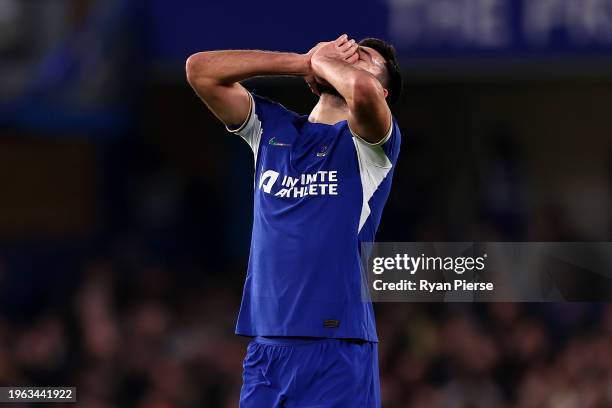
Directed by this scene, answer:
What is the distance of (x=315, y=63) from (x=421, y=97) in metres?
7.78

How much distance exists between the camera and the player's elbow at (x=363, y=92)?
4.53m

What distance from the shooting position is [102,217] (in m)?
12.6

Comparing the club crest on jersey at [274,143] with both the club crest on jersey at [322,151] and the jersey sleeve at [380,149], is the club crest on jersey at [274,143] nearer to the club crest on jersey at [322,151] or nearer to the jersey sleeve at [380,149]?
the club crest on jersey at [322,151]

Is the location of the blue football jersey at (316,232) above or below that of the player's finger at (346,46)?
below

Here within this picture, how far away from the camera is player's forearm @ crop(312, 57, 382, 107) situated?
14.9 feet

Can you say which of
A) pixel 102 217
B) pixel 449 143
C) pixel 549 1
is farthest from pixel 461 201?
pixel 102 217

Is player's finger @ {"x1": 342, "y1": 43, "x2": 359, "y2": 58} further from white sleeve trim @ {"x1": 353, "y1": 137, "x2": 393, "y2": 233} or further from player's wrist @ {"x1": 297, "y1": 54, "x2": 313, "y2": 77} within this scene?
white sleeve trim @ {"x1": 353, "y1": 137, "x2": 393, "y2": 233}

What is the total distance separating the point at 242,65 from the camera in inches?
192

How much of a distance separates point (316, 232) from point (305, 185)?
0.62 ft

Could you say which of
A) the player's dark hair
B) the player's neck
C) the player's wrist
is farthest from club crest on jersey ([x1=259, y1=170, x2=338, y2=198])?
the player's dark hair

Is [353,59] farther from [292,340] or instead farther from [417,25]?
[417,25]

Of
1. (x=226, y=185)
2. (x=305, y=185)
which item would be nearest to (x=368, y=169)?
(x=305, y=185)

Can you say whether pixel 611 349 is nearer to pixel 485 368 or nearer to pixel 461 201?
pixel 485 368

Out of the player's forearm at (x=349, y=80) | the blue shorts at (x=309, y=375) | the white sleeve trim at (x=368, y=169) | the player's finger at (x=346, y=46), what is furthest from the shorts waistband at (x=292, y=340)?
the player's finger at (x=346, y=46)
